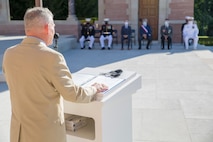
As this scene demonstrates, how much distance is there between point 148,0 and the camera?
1520 cm

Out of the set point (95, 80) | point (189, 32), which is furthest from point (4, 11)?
point (95, 80)

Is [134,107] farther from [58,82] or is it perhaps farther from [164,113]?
[58,82]

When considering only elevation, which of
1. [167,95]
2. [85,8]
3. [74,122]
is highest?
[85,8]

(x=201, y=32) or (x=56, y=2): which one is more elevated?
(x=56, y=2)

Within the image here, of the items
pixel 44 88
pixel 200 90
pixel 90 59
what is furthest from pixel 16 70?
pixel 90 59

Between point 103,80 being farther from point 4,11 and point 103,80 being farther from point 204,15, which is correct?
point 204,15

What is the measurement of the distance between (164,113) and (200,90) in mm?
1785

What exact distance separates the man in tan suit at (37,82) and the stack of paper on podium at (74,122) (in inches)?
21.5

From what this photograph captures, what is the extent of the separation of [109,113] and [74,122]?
31 cm

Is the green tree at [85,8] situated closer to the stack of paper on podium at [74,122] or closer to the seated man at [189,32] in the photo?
the seated man at [189,32]

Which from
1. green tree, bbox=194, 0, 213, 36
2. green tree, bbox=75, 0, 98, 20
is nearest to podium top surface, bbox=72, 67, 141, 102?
green tree, bbox=75, 0, 98, 20

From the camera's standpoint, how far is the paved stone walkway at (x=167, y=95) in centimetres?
412

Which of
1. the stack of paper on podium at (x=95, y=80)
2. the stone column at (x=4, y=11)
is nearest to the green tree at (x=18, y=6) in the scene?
the stone column at (x=4, y=11)

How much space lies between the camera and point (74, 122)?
2.60 m
